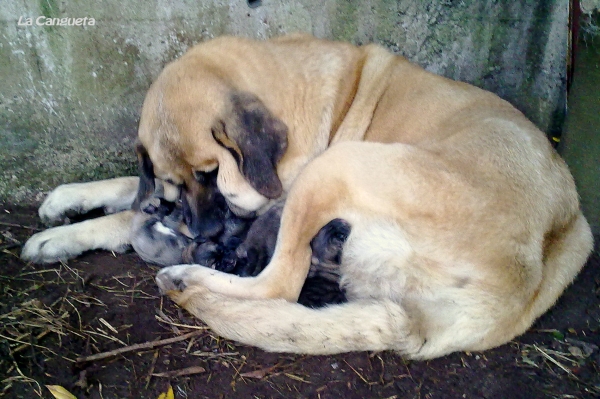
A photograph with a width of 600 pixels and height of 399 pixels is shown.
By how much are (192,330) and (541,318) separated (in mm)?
1873

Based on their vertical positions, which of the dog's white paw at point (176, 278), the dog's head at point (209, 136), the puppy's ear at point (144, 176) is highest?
the dog's head at point (209, 136)

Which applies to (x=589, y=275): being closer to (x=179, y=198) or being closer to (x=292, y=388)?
(x=292, y=388)

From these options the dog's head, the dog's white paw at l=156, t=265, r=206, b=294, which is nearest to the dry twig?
Answer: the dog's white paw at l=156, t=265, r=206, b=294

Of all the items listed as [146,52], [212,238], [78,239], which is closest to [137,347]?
[212,238]

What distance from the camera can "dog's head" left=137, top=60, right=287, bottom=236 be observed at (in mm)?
2580

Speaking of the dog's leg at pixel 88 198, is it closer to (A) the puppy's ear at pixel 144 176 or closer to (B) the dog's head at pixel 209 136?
(A) the puppy's ear at pixel 144 176

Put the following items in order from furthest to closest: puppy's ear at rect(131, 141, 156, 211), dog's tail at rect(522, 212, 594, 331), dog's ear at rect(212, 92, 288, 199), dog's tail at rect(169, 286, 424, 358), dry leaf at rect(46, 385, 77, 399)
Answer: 1. puppy's ear at rect(131, 141, 156, 211)
2. dog's ear at rect(212, 92, 288, 199)
3. dog's tail at rect(522, 212, 594, 331)
4. dog's tail at rect(169, 286, 424, 358)
5. dry leaf at rect(46, 385, 77, 399)

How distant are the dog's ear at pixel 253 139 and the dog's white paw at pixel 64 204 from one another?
1219 millimetres

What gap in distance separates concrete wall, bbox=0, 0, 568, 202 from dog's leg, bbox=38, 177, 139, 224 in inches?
11.4

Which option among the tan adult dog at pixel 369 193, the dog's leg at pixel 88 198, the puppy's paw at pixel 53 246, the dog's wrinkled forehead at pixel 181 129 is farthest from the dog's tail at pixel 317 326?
the dog's leg at pixel 88 198

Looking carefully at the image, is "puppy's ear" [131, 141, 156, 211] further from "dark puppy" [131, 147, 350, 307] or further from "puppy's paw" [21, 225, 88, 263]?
"puppy's paw" [21, 225, 88, 263]

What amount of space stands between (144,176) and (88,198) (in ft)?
1.95

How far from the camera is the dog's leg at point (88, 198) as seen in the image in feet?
10.5

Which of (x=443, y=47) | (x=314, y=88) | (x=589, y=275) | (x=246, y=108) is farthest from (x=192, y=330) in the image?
(x=443, y=47)
